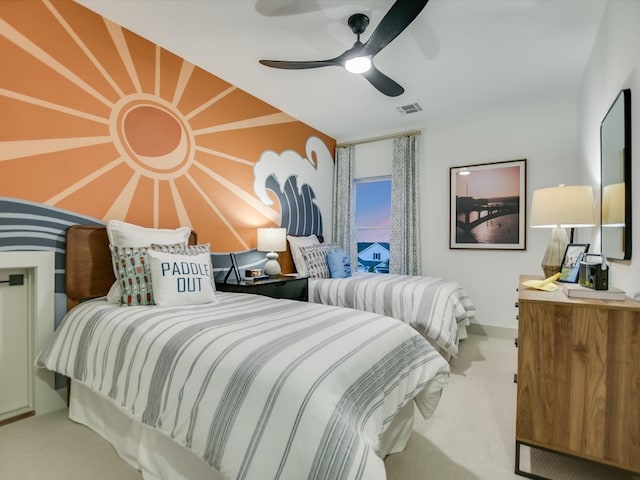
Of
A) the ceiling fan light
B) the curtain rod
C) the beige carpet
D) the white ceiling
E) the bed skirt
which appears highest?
the white ceiling

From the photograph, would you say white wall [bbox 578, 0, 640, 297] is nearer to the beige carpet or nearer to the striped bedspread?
the beige carpet

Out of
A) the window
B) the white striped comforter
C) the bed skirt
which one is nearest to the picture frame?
the white striped comforter

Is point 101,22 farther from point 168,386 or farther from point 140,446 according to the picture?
point 140,446

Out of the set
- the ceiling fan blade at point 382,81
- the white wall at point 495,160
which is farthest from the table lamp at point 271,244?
the white wall at point 495,160

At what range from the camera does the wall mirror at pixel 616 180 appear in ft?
5.41

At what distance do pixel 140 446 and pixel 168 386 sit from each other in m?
0.47

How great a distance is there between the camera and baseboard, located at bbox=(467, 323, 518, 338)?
377 centimetres

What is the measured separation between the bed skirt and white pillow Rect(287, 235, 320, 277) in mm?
2211

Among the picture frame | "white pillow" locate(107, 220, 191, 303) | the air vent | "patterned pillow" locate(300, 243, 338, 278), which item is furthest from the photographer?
the air vent

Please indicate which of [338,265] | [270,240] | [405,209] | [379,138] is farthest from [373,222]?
[270,240]

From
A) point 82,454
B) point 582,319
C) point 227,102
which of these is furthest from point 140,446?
point 227,102

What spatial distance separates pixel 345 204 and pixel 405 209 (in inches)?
35.7

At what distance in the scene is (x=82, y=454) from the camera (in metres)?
1.67

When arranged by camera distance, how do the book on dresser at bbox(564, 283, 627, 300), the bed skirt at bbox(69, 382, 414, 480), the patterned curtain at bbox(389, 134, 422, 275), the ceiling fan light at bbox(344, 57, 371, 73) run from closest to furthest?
the bed skirt at bbox(69, 382, 414, 480) < the book on dresser at bbox(564, 283, 627, 300) < the ceiling fan light at bbox(344, 57, 371, 73) < the patterned curtain at bbox(389, 134, 422, 275)
